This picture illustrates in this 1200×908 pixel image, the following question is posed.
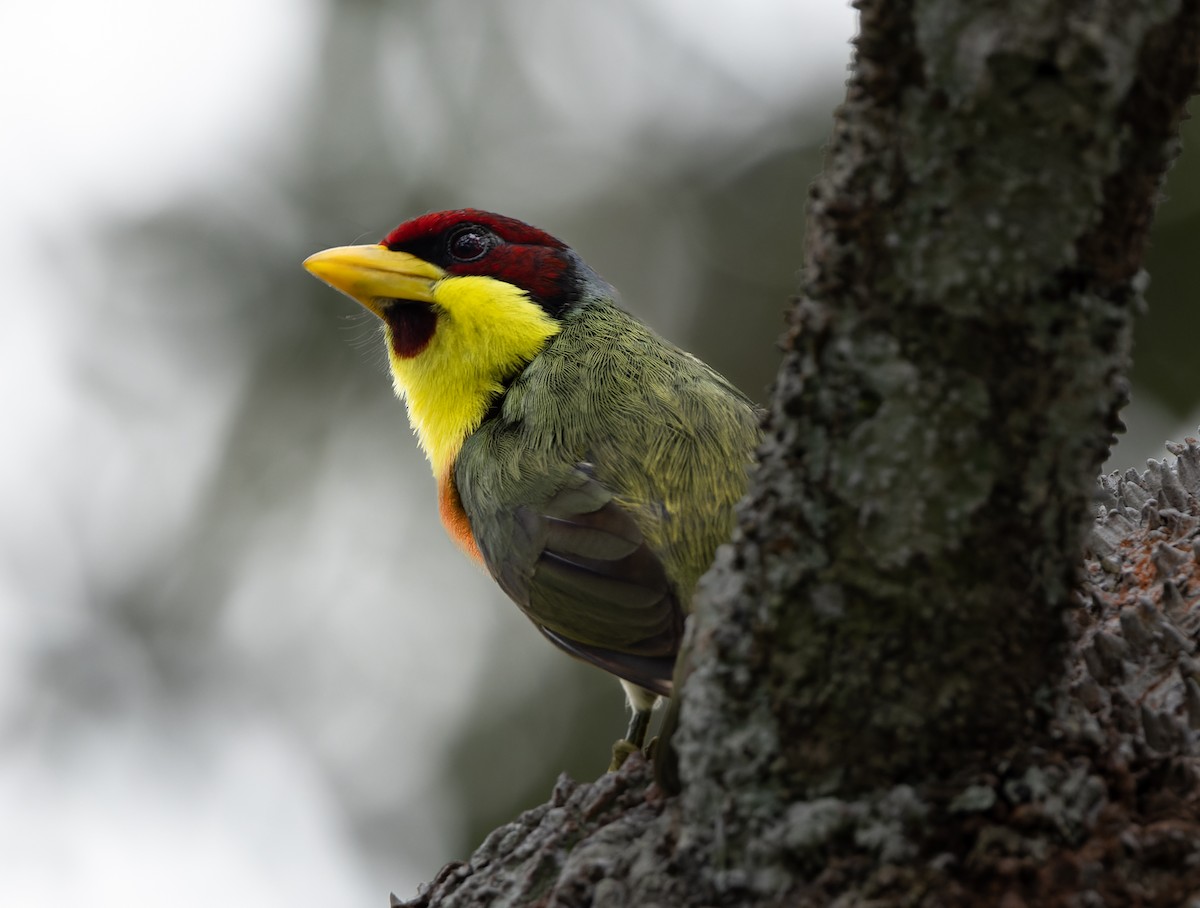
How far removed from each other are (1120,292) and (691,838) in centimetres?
80

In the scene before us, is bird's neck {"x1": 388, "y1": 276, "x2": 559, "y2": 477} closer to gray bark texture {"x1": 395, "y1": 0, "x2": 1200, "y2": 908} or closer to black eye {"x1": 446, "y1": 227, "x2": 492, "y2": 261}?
black eye {"x1": 446, "y1": 227, "x2": 492, "y2": 261}

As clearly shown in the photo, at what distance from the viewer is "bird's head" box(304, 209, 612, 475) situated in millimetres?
3709

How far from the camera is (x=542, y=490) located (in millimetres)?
3229

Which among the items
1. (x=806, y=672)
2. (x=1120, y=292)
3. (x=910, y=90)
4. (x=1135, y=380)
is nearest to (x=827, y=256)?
(x=910, y=90)

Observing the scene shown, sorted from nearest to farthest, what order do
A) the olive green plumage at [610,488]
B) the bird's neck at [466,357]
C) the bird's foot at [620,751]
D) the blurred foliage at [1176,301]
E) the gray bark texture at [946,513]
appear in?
the gray bark texture at [946,513] → the bird's foot at [620,751] → the olive green plumage at [610,488] → the bird's neck at [466,357] → the blurred foliage at [1176,301]

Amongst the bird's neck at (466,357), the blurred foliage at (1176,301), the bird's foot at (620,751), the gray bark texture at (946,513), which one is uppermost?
the blurred foliage at (1176,301)

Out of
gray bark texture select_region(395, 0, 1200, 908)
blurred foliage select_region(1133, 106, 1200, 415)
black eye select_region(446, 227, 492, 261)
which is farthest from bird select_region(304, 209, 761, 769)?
blurred foliage select_region(1133, 106, 1200, 415)

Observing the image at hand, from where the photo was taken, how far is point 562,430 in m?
3.29

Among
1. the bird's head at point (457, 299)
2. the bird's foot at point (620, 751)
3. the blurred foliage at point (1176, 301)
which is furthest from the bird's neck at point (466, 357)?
the blurred foliage at point (1176, 301)

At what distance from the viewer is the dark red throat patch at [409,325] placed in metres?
3.92

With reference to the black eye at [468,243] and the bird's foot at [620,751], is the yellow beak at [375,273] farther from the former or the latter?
the bird's foot at [620,751]

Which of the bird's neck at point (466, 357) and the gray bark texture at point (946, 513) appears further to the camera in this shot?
the bird's neck at point (466, 357)

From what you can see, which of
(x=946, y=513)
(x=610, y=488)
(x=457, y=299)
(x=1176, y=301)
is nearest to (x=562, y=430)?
(x=610, y=488)

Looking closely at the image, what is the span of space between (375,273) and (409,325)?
183 millimetres
